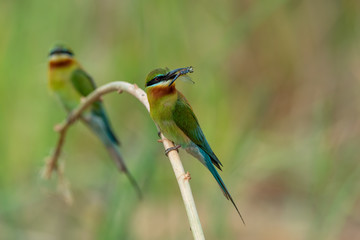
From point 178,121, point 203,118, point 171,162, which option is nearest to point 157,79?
point 178,121

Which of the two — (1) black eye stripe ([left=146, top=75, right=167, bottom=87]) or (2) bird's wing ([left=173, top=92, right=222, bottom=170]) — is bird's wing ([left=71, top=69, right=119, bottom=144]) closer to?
(2) bird's wing ([left=173, top=92, right=222, bottom=170])

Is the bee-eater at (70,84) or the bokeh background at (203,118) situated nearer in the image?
the bokeh background at (203,118)

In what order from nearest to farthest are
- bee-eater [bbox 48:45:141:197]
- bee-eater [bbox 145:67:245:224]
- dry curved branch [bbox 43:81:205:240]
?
dry curved branch [bbox 43:81:205:240] < bee-eater [bbox 145:67:245:224] < bee-eater [bbox 48:45:141:197]

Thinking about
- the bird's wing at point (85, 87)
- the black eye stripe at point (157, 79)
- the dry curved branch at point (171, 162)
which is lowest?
the dry curved branch at point (171, 162)

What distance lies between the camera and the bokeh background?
2.16 m

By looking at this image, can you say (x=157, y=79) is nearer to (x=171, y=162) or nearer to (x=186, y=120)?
(x=186, y=120)

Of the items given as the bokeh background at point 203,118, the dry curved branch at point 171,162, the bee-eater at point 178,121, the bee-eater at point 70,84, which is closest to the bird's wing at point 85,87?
the bee-eater at point 70,84

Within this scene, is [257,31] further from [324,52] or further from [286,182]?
[286,182]

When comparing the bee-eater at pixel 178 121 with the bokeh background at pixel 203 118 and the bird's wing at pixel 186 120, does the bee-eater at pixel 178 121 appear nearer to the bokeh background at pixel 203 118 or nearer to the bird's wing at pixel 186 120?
the bird's wing at pixel 186 120

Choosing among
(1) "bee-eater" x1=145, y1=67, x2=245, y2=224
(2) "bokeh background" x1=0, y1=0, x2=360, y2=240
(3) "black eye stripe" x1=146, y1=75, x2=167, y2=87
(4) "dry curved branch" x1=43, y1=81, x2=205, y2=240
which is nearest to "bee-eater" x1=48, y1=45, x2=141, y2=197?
(2) "bokeh background" x1=0, y1=0, x2=360, y2=240

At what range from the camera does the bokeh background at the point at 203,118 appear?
2.16 meters

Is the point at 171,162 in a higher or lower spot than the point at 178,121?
lower

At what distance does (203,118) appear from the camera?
108 inches

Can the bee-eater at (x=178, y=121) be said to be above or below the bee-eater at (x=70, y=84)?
below
